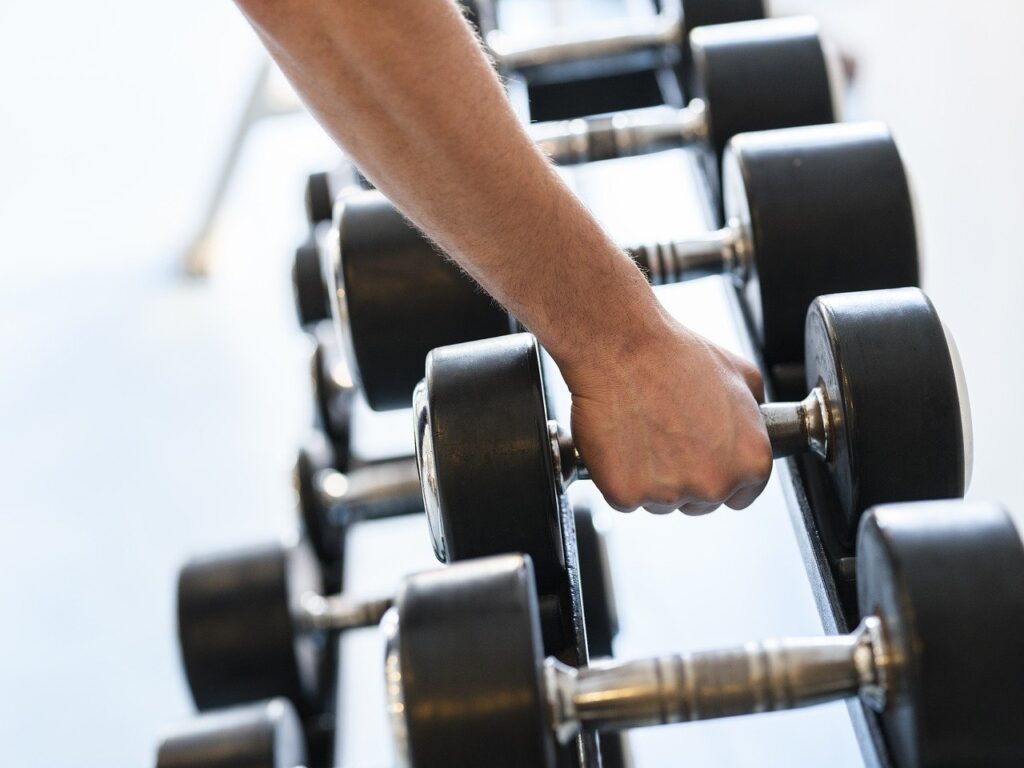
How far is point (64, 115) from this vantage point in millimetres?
3340

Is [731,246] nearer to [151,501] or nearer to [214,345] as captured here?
[151,501]

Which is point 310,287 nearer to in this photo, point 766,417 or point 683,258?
point 683,258

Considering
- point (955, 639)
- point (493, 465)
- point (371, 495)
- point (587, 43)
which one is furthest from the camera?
point (587, 43)

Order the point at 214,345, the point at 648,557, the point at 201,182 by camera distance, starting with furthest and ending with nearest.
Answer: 1. the point at 201,182
2. the point at 214,345
3. the point at 648,557

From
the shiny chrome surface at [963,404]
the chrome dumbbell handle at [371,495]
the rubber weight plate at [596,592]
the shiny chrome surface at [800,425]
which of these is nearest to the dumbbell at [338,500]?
the chrome dumbbell handle at [371,495]

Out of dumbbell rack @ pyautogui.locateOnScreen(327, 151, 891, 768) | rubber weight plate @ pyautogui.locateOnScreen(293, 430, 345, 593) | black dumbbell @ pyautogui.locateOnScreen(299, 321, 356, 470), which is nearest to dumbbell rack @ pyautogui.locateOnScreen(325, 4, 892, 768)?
dumbbell rack @ pyautogui.locateOnScreen(327, 151, 891, 768)

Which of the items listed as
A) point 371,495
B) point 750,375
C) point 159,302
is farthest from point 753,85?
point 159,302

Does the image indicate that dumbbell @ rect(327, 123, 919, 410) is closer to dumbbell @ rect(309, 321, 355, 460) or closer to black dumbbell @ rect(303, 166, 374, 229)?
dumbbell @ rect(309, 321, 355, 460)

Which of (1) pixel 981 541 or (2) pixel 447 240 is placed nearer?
(1) pixel 981 541

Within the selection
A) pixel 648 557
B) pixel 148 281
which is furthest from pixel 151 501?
pixel 648 557

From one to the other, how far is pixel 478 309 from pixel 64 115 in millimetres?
2692

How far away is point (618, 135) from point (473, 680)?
834 millimetres

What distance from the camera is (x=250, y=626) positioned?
1.19 metres

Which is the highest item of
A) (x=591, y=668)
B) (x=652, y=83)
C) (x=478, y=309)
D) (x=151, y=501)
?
(x=652, y=83)
